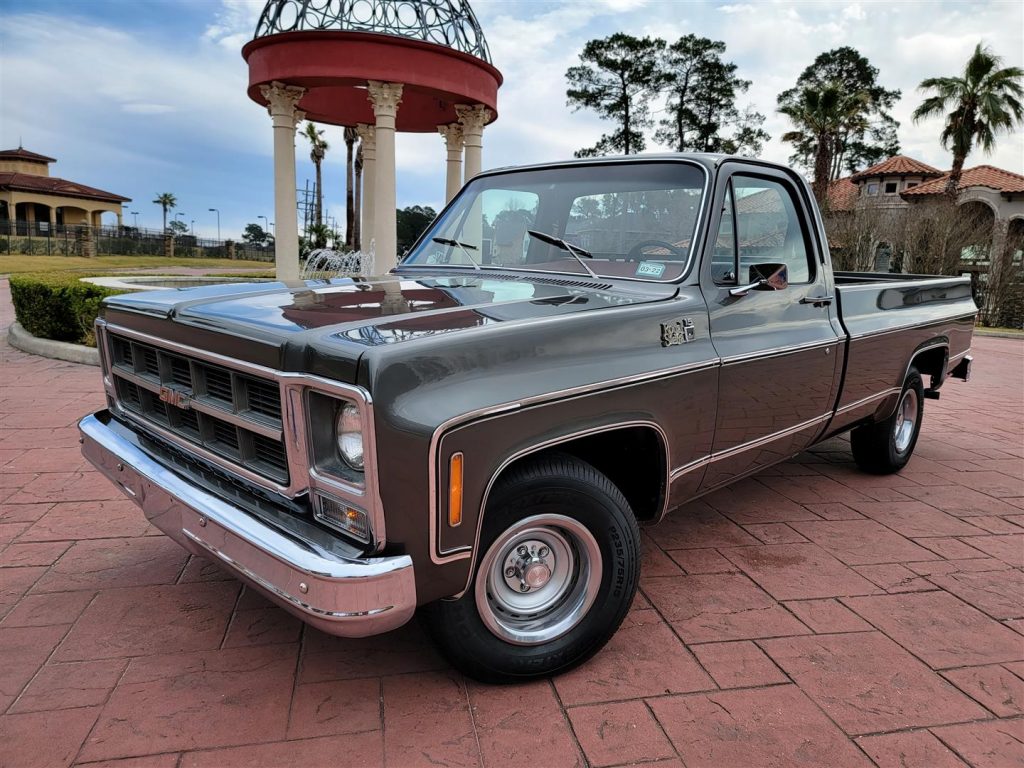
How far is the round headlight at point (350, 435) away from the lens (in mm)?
1974

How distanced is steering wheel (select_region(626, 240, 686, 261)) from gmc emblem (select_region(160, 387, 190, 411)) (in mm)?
1898

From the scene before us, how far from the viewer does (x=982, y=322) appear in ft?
72.5

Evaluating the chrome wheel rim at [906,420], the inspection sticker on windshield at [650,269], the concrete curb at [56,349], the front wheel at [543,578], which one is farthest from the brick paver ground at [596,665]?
Answer: the concrete curb at [56,349]

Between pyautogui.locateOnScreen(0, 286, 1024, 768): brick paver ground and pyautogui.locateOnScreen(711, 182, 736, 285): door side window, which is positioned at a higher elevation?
pyautogui.locateOnScreen(711, 182, 736, 285): door side window

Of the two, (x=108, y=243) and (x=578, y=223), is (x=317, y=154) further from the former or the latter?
(x=578, y=223)

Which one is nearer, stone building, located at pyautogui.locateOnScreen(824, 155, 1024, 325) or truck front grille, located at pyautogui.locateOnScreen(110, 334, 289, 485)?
truck front grille, located at pyautogui.locateOnScreen(110, 334, 289, 485)

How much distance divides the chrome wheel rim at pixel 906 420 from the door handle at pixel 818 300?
1.75 meters

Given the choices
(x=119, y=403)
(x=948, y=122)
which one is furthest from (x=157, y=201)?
(x=119, y=403)

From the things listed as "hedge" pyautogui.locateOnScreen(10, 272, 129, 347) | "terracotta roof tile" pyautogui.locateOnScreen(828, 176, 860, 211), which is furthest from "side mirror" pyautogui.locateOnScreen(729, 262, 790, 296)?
"terracotta roof tile" pyautogui.locateOnScreen(828, 176, 860, 211)

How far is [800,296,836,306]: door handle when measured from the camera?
11.7ft

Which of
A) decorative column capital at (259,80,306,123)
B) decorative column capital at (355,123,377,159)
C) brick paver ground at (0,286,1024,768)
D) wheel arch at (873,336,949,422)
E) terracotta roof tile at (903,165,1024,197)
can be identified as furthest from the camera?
terracotta roof tile at (903,165,1024,197)

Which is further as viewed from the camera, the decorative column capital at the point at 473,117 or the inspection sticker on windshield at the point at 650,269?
the decorative column capital at the point at 473,117

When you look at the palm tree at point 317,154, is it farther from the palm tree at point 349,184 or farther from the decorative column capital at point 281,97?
the decorative column capital at point 281,97

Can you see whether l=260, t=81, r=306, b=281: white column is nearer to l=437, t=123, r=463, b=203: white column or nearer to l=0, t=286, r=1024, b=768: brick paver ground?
l=437, t=123, r=463, b=203: white column
